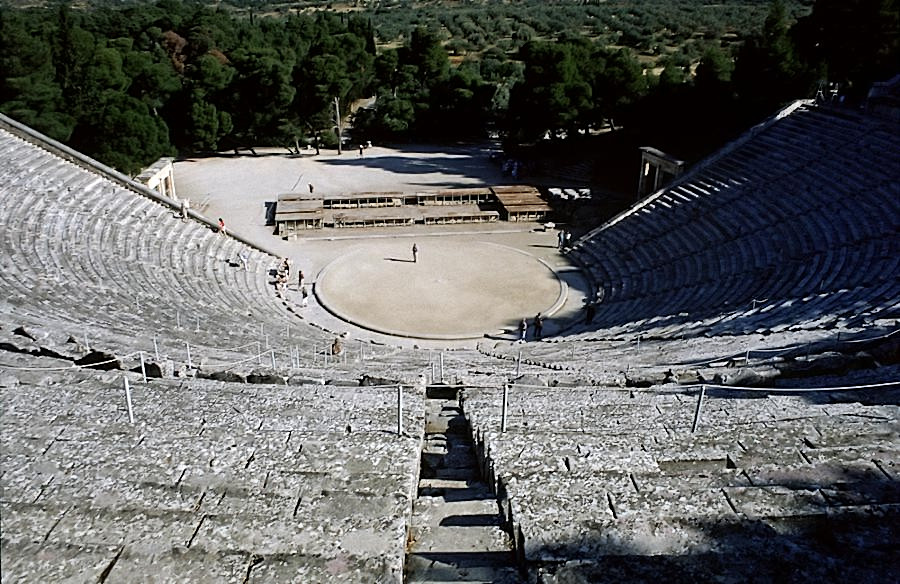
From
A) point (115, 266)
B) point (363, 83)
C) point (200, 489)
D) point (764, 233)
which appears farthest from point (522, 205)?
point (200, 489)

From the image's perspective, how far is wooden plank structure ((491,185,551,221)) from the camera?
24.5 metres

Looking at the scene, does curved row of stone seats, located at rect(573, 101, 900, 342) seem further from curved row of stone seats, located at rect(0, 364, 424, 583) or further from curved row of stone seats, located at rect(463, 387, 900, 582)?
curved row of stone seats, located at rect(0, 364, 424, 583)

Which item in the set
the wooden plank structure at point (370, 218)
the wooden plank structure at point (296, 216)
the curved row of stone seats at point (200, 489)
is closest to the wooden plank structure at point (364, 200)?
the wooden plank structure at point (296, 216)

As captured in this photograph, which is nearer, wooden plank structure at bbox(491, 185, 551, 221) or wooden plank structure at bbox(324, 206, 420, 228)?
wooden plank structure at bbox(324, 206, 420, 228)

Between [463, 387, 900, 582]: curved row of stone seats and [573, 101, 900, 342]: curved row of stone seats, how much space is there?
6.86m

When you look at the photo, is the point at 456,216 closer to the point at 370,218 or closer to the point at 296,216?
the point at 370,218

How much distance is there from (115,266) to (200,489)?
1227cm

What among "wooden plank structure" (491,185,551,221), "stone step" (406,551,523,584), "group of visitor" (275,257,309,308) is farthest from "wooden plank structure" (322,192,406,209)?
Result: "stone step" (406,551,523,584)

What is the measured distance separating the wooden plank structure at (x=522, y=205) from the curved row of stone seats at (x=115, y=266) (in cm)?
882

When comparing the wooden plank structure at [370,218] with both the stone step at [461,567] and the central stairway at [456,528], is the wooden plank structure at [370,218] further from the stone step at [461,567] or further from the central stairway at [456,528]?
the stone step at [461,567]

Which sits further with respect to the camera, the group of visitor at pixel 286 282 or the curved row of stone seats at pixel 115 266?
the group of visitor at pixel 286 282

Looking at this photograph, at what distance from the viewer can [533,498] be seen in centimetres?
382

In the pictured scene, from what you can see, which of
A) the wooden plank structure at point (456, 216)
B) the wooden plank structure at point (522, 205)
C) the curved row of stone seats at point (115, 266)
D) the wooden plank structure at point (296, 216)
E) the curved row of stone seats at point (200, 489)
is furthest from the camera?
the wooden plank structure at point (522, 205)

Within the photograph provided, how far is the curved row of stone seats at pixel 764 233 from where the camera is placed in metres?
13.8
